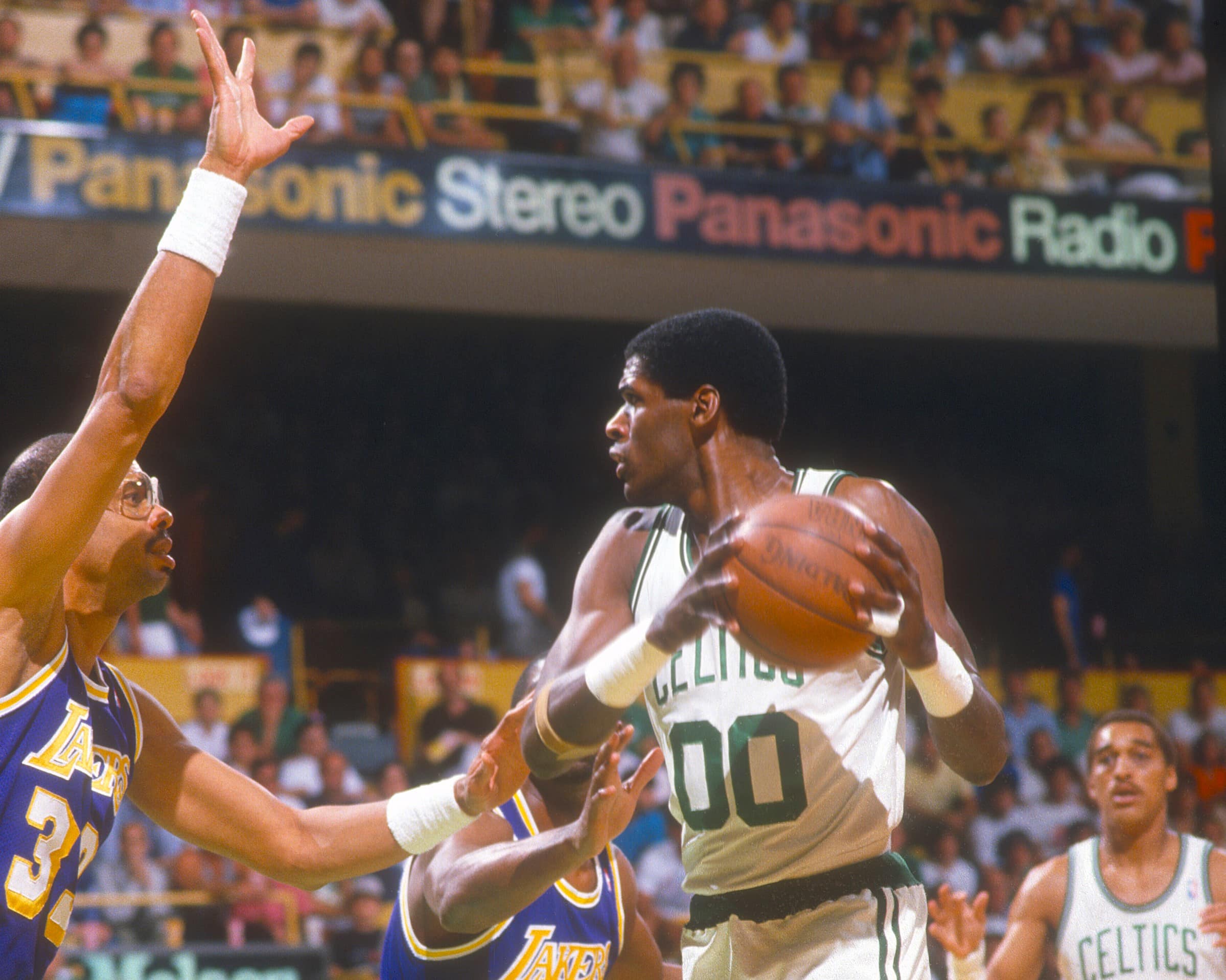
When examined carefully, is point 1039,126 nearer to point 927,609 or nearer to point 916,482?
point 916,482

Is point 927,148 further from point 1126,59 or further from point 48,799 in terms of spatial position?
point 48,799

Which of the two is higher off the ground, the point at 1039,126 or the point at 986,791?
the point at 1039,126

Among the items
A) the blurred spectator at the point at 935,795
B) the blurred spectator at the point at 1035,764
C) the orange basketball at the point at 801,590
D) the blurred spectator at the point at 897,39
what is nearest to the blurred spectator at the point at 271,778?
the blurred spectator at the point at 935,795

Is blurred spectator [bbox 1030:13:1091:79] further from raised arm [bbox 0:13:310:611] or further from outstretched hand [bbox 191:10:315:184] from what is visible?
raised arm [bbox 0:13:310:611]

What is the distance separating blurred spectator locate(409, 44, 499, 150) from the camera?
11.2 metres

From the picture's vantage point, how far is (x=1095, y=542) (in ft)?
43.9

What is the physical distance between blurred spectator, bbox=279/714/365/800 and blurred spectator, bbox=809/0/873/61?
23.4 ft

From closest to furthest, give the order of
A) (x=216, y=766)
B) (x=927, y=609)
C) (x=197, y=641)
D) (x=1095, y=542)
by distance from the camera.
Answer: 1. (x=927, y=609)
2. (x=216, y=766)
3. (x=197, y=641)
4. (x=1095, y=542)

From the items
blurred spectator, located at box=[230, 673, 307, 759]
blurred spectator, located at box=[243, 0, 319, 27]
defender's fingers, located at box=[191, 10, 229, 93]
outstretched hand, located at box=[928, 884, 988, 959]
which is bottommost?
outstretched hand, located at box=[928, 884, 988, 959]

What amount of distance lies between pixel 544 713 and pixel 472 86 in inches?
375

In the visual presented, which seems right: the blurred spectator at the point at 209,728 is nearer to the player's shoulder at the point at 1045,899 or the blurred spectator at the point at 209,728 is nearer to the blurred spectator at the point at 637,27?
the player's shoulder at the point at 1045,899

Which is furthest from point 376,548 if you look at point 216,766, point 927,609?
point 927,609

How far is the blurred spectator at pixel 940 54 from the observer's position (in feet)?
42.6

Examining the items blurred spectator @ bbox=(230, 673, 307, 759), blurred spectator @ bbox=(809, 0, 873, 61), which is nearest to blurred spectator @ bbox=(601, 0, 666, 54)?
blurred spectator @ bbox=(809, 0, 873, 61)
